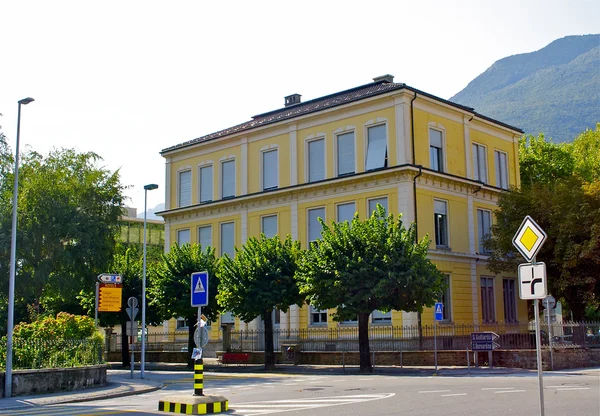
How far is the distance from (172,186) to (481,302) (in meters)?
22.4

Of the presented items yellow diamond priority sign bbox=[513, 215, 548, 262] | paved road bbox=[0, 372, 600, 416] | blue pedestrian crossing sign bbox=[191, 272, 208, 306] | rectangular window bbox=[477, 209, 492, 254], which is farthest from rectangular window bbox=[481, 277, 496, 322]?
yellow diamond priority sign bbox=[513, 215, 548, 262]

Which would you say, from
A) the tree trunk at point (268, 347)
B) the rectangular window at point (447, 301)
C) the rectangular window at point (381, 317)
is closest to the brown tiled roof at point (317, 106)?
the rectangular window at point (447, 301)

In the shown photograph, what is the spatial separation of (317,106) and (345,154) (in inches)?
172

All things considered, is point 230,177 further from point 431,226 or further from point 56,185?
point 431,226

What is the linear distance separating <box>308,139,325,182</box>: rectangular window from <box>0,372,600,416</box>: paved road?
18.4m

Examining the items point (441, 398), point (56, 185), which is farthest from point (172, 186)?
point (441, 398)

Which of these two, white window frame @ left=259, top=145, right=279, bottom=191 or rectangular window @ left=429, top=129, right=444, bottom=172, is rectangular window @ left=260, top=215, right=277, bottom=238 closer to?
white window frame @ left=259, top=145, right=279, bottom=191

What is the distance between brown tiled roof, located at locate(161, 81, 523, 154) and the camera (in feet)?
131

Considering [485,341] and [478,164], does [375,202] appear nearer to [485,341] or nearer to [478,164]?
[478,164]

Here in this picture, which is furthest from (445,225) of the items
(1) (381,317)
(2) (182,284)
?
(2) (182,284)

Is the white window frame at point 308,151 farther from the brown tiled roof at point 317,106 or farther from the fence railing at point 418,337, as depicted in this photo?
the fence railing at point 418,337

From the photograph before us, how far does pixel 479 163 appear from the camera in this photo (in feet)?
144

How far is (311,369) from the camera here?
110 ft

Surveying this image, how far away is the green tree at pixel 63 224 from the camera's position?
42.1 metres
